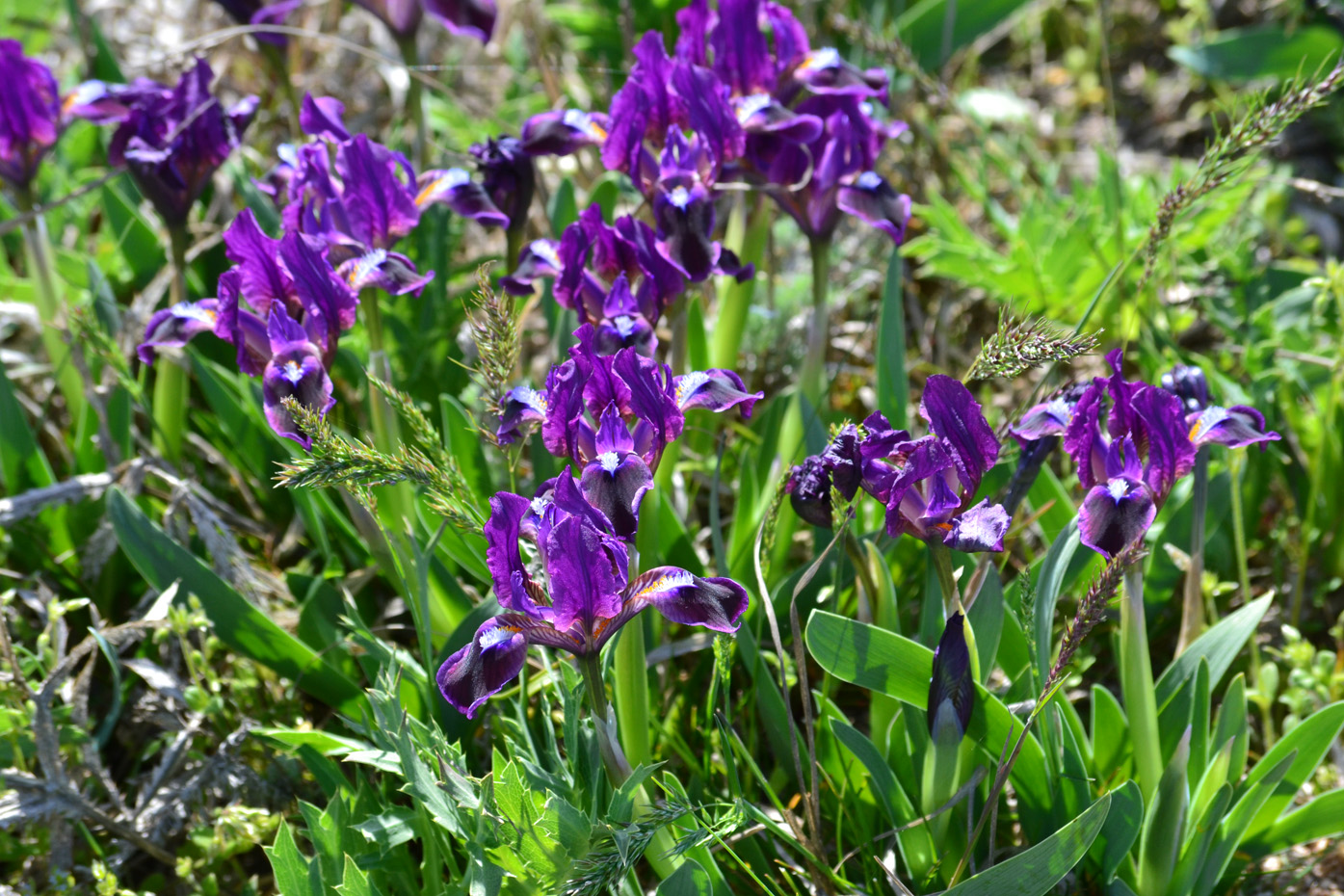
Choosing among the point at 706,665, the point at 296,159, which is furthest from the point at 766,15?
the point at 706,665

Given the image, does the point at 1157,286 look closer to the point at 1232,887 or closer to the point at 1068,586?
the point at 1068,586

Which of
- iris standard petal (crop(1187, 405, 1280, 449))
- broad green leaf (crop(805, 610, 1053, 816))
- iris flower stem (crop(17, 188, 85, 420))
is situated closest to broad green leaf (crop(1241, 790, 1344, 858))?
broad green leaf (crop(805, 610, 1053, 816))

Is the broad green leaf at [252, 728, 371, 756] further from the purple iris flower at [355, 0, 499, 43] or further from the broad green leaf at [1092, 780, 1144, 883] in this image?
the purple iris flower at [355, 0, 499, 43]

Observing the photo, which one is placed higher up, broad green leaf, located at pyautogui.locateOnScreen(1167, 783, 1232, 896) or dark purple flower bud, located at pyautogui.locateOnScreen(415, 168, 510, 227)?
dark purple flower bud, located at pyautogui.locateOnScreen(415, 168, 510, 227)

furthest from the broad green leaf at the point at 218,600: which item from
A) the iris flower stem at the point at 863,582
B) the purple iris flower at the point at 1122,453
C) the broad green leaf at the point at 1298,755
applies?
the broad green leaf at the point at 1298,755

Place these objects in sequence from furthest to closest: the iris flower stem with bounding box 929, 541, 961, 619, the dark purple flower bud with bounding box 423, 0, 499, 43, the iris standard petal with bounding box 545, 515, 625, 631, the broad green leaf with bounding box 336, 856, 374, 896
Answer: the dark purple flower bud with bounding box 423, 0, 499, 43, the iris flower stem with bounding box 929, 541, 961, 619, the broad green leaf with bounding box 336, 856, 374, 896, the iris standard petal with bounding box 545, 515, 625, 631

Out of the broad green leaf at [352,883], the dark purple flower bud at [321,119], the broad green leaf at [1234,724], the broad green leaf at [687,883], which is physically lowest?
the broad green leaf at [352,883]

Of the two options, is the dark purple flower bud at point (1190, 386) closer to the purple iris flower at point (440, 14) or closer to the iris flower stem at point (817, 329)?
the iris flower stem at point (817, 329)
